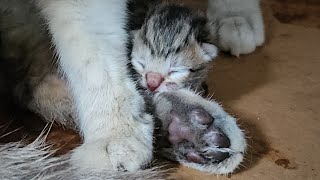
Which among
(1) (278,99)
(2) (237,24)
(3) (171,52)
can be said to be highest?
(3) (171,52)

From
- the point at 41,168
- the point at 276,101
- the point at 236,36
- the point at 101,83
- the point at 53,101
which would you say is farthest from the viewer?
the point at 236,36

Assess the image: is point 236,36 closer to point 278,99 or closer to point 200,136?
point 278,99

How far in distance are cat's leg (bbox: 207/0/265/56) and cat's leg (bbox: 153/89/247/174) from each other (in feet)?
1.31

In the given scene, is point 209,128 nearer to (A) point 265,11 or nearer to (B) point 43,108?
(B) point 43,108

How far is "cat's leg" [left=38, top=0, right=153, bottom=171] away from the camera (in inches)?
49.0

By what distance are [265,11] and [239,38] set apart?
1.17ft

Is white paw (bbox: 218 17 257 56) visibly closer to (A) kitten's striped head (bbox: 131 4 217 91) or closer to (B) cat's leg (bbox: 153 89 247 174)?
(A) kitten's striped head (bbox: 131 4 217 91)

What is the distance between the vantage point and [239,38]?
1.72m

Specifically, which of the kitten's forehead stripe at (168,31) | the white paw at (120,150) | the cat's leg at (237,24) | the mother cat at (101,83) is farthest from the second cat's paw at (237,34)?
the white paw at (120,150)

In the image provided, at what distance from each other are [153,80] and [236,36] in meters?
0.41

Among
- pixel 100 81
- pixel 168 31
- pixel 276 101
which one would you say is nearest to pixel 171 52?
pixel 168 31

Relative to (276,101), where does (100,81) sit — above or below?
above

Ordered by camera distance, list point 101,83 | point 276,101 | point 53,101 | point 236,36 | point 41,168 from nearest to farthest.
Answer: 1. point 41,168
2. point 101,83
3. point 53,101
4. point 276,101
5. point 236,36

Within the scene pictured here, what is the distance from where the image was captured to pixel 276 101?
155 centimetres
